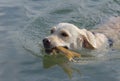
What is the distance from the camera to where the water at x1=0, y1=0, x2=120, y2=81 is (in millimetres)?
6484

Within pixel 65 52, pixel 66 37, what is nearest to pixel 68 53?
pixel 65 52

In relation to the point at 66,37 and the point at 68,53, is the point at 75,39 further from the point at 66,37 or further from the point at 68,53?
the point at 68,53

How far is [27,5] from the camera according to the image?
409 inches

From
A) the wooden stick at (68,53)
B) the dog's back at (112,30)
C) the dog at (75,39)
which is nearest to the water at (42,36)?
the wooden stick at (68,53)

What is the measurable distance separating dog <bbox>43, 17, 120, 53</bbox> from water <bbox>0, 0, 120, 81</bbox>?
34cm

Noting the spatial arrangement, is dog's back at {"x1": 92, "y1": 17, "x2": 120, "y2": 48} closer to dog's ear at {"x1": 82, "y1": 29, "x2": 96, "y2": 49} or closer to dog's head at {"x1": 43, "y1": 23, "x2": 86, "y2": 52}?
dog's ear at {"x1": 82, "y1": 29, "x2": 96, "y2": 49}

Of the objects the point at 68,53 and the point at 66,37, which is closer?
the point at 68,53

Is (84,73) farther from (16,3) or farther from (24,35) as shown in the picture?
(16,3)

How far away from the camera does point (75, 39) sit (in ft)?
24.4

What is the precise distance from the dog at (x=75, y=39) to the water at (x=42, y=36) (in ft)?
1.12

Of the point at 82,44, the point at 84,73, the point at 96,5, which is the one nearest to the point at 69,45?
the point at 82,44

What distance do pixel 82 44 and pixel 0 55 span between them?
6.33 feet

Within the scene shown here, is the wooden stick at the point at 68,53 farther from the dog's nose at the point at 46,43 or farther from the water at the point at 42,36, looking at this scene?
the dog's nose at the point at 46,43

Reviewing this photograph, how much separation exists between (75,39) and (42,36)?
1483 millimetres
